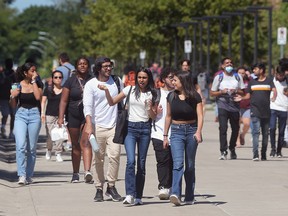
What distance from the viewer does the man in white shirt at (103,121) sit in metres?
15.5

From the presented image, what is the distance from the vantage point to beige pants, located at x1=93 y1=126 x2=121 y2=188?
1546 cm

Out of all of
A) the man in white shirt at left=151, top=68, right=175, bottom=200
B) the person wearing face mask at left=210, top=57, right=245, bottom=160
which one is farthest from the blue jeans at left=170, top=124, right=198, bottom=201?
the person wearing face mask at left=210, top=57, right=245, bottom=160

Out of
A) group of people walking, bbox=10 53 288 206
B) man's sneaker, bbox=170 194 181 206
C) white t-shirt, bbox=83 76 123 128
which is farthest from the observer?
white t-shirt, bbox=83 76 123 128

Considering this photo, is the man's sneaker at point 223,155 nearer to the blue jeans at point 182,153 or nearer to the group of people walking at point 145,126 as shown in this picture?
the group of people walking at point 145,126

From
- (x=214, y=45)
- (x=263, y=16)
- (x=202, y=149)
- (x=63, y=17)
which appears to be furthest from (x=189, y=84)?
(x=63, y=17)

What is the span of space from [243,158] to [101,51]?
204 feet

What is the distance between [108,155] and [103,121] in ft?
1.57

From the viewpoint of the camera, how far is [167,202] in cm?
1545

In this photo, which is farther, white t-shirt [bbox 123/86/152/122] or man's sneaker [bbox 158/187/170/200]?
man's sneaker [bbox 158/187/170/200]

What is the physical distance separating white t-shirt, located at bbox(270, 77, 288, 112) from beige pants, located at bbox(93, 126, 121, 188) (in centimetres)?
899

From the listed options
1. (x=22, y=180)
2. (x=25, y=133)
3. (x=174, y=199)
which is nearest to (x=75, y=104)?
(x=25, y=133)

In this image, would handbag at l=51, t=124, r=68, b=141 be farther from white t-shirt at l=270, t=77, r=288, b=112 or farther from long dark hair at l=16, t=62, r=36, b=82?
white t-shirt at l=270, t=77, r=288, b=112

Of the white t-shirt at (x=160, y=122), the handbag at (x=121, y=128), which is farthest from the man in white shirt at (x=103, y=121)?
the white t-shirt at (x=160, y=122)

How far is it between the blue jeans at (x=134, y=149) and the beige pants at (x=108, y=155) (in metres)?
0.39
